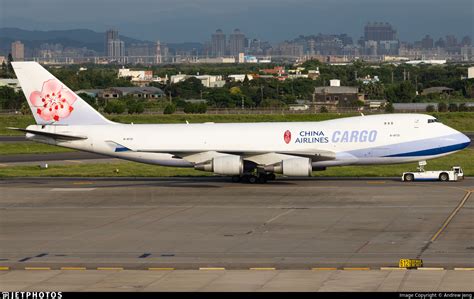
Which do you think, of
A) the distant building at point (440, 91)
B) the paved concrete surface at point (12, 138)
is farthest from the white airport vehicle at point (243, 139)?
the distant building at point (440, 91)

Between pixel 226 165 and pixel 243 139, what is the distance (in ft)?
7.75

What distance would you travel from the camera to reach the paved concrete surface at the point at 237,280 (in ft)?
88.5

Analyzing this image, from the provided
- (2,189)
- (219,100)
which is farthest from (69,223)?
(219,100)

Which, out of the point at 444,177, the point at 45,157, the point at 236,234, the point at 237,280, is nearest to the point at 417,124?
the point at 444,177

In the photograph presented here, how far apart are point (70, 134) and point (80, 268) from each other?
92.3ft

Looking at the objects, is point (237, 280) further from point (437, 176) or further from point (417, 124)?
point (437, 176)

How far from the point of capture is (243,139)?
57.2 m

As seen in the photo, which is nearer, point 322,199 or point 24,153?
point 322,199

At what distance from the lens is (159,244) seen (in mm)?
Result: 36312

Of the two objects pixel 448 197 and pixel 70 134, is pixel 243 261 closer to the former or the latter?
pixel 448 197

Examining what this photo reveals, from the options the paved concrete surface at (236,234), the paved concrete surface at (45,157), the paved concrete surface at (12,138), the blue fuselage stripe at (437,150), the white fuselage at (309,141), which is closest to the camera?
the paved concrete surface at (236,234)

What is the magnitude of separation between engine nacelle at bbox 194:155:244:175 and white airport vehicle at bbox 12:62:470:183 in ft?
0.19

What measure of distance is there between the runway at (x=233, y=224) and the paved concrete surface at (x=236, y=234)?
0.17ft

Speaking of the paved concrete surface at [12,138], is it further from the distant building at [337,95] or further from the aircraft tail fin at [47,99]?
the distant building at [337,95]
